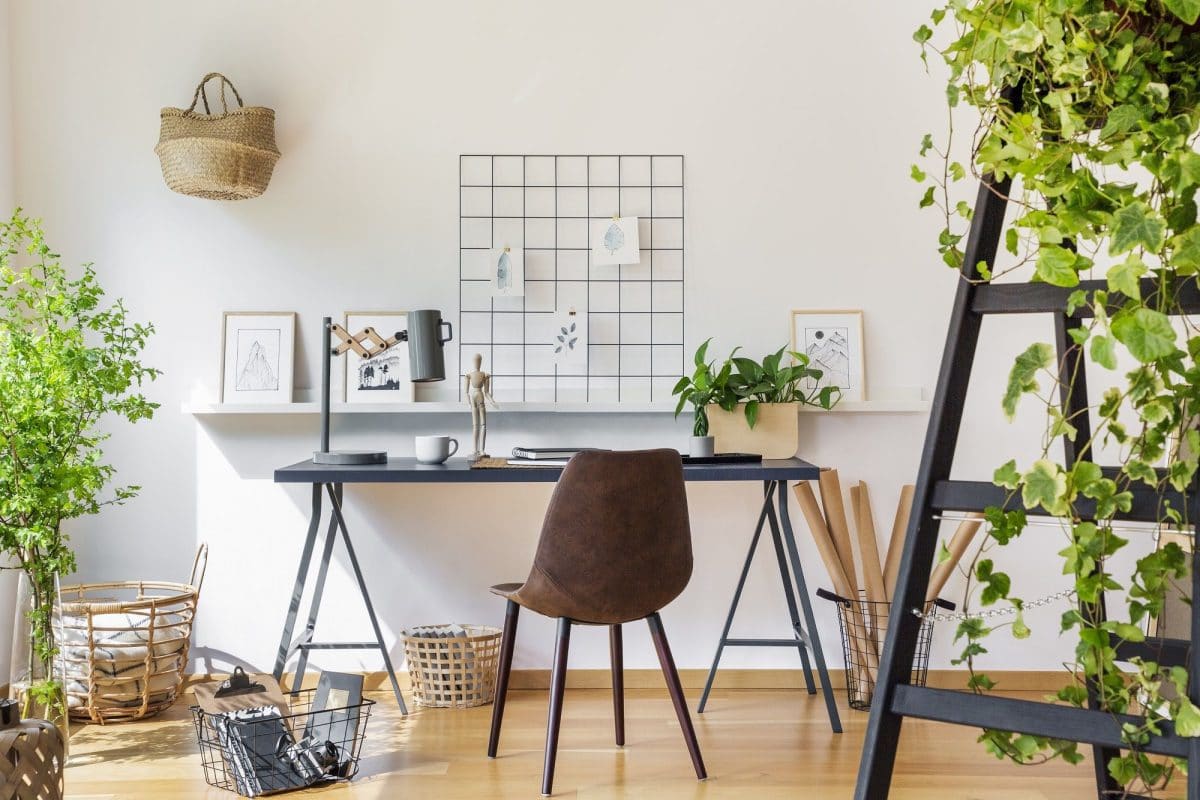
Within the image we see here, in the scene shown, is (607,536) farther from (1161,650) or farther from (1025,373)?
(1025,373)

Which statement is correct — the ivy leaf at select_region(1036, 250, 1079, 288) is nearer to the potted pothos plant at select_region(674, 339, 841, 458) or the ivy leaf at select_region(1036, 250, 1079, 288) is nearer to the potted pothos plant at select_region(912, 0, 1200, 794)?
the potted pothos plant at select_region(912, 0, 1200, 794)

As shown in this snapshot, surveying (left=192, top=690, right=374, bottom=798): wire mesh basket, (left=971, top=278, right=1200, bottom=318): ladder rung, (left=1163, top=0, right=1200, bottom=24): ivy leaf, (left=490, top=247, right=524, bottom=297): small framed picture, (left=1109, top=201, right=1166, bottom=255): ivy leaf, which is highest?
(left=490, top=247, right=524, bottom=297): small framed picture

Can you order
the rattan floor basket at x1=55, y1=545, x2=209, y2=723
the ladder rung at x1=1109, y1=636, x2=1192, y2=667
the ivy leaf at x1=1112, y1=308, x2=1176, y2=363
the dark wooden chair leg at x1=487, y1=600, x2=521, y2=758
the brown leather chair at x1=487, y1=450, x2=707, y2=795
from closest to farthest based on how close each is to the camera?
1. the ivy leaf at x1=1112, y1=308, x2=1176, y2=363
2. the ladder rung at x1=1109, y1=636, x2=1192, y2=667
3. the brown leather chair at x1=487, y1=450, x2=707, y2=795
4. the dark wooden chair leg at x1=487, y1=600, x2=521, y2=758
5. the rattan floor basket at x1=55, y1=545, x2=209, y2=723

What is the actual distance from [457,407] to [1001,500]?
102 inches

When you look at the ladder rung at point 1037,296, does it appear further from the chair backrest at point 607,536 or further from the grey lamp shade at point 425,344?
the grey lamp shade at point 425,344

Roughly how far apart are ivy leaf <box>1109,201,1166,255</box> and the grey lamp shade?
102 inches

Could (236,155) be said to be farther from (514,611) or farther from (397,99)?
(514,611)

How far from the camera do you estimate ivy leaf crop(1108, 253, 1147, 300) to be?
829 millimetres

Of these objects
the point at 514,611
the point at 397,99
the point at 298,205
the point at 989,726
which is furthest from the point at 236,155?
the point at 989,726

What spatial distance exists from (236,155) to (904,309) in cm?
231

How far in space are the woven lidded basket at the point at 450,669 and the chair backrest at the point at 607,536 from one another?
0.80 m

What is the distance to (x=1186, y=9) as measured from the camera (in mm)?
821

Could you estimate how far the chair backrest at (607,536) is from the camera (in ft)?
8.23

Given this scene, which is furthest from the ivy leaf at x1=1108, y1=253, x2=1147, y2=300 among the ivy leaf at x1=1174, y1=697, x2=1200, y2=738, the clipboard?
the clipboard
